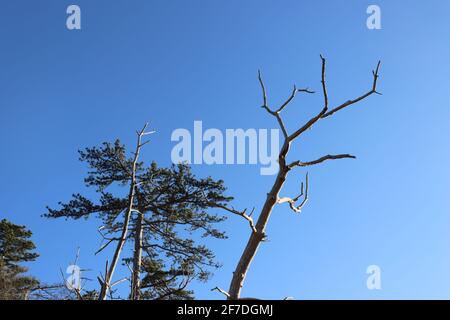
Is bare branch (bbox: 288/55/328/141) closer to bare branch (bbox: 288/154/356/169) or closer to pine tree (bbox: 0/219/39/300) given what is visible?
bare branch (bbox: 288/154/356/169)

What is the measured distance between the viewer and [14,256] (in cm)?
3062

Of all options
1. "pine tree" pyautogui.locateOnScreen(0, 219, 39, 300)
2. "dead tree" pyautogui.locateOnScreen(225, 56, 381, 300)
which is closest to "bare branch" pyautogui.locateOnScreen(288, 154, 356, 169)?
"dead tree" pyautogui.locateOnScreen(225, 56, 381, 300)

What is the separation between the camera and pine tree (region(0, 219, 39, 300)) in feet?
93.1

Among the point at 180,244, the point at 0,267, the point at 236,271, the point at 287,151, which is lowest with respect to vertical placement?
the point at 0,267

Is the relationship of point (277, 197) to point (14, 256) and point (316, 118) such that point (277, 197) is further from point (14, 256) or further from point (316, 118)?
point (14, 256)

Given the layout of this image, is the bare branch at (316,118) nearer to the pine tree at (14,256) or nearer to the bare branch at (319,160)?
the bare branch at (319,160)

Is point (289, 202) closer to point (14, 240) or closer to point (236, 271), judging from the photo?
point (236, 271)

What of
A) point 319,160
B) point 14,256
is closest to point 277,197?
point 319,160

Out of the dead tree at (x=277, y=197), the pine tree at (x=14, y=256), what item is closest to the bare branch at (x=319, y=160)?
the dead tree at (x=277, y=197)

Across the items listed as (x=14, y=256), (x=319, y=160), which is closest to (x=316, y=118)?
(x=319, y=160)

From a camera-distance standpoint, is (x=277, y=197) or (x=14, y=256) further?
(x=14, y=256)
